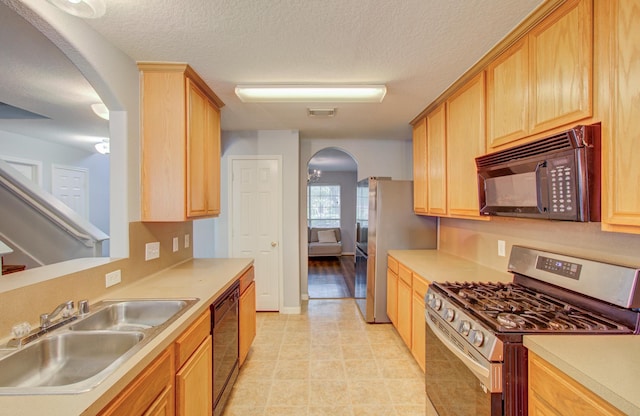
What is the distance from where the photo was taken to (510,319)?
1300 millimetres

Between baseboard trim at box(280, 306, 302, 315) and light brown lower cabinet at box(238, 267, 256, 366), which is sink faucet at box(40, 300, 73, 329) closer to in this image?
light brown lower cabinet at box(238, 267, 256, 366)

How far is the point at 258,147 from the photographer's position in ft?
12.6

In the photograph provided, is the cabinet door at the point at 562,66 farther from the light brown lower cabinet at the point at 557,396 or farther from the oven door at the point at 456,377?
the oven door at the point at 456,377

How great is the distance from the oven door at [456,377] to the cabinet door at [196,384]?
1346 millimetres

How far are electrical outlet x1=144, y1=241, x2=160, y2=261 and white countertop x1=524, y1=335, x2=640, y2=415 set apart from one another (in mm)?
2309

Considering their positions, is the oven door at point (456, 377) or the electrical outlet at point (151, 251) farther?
the electrical outlet at point (151, 251)

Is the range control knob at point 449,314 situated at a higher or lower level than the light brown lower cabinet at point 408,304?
higher

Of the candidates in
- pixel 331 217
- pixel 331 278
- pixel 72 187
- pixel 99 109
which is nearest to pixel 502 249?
pixel 99 109

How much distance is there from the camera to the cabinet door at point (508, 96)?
163cm

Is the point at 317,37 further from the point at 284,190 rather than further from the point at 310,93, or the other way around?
the point at 284,190

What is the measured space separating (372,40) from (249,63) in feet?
2.85

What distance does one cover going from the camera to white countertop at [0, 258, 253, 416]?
78cm

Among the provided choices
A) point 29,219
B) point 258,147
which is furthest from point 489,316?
point 29,219

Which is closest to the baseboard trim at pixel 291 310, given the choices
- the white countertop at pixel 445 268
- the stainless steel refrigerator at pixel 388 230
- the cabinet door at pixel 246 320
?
the stainless steel refrigerator at pixel 388 230
